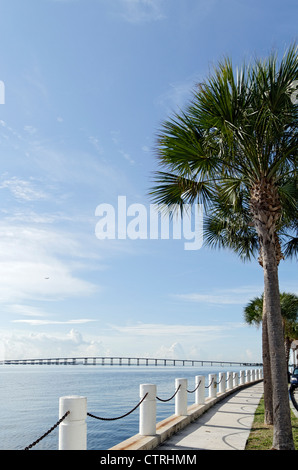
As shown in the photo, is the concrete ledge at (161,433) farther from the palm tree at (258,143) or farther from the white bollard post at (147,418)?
the palm tree at (258,143)

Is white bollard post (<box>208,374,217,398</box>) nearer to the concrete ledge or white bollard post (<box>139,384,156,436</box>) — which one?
the concrete ledge

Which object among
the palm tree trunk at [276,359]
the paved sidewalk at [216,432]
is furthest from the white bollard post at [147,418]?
the palm tree trunk at [276,359]

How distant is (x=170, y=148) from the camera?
984 cm

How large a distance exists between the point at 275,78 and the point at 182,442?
24.5 ft

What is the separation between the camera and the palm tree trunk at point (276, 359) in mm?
7984

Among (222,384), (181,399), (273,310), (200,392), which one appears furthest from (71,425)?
(222,384)

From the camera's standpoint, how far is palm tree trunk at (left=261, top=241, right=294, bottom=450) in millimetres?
7984

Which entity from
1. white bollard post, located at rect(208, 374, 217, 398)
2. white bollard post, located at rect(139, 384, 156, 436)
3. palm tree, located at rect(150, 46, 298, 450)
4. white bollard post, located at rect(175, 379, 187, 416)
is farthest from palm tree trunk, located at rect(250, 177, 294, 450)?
white bollard post, located at rect(208, 374, 217, 398)

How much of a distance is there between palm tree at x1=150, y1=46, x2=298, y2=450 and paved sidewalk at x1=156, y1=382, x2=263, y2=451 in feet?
4.72

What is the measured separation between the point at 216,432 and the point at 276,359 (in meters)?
3.22

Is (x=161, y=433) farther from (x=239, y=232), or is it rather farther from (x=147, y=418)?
(x=239, y=232)

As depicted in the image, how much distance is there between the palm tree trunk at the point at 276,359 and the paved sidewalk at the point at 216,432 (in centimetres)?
110

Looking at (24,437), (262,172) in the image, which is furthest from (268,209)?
(24,437)

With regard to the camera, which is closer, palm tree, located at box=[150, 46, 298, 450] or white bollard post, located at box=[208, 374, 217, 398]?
palm tree, located at box=[150, 46, 298, 450]
